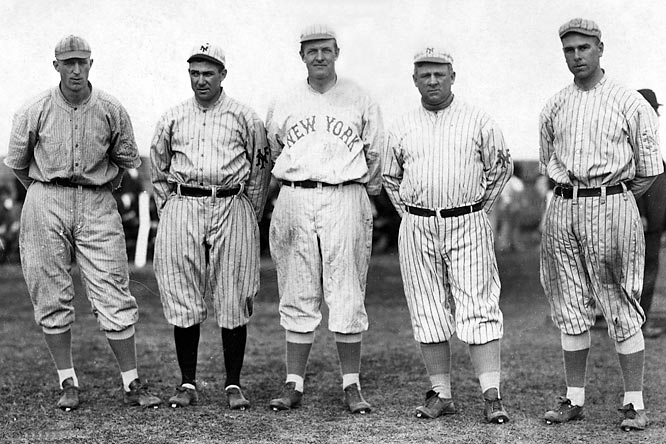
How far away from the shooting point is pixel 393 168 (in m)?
4.62

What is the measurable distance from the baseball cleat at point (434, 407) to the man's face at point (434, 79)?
4.71 feet

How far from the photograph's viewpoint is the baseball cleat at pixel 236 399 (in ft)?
15.4

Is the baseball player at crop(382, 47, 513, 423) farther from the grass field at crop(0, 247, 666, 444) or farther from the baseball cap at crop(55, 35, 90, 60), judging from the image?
the baseball cap at crop(55, 35, 90, 60)

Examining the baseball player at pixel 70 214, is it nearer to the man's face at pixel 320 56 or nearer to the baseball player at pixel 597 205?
the man's face at pixel 320 56

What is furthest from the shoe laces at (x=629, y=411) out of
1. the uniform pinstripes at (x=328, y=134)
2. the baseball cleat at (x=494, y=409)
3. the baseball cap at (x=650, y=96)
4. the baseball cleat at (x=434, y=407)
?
the baseball cap at (x=650, y=96)

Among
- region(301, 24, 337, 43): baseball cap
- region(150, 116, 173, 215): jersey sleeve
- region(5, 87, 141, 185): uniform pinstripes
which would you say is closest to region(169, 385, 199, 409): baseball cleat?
region(150, 116, 173, 215): jersey sleeve

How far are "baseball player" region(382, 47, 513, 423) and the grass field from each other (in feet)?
Result: 1.06

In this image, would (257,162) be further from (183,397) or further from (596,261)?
(596,261)

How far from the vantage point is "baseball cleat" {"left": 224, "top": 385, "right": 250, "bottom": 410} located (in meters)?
4.69

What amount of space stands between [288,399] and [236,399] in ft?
0.87

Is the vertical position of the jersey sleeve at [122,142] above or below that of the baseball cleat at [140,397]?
above

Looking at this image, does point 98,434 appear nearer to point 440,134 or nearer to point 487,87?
point 440,134

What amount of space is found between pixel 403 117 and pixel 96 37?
2682 millimetres

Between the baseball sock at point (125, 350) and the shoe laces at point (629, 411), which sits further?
the baseball sock at point (125, 350)
